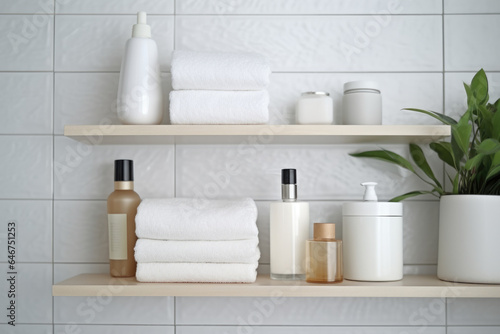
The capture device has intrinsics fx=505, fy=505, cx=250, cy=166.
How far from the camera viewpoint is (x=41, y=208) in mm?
1109

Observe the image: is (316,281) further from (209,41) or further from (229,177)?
(209,41)

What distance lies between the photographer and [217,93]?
3.17 feet

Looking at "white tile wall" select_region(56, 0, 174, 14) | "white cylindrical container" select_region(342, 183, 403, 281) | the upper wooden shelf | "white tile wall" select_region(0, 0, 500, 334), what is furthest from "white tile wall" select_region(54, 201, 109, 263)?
"white cylindrical container" select_region(342, 183, 403, 281)

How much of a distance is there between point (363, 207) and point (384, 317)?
286 mm

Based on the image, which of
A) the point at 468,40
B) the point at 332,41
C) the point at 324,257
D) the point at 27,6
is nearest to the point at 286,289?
the point at 324,257

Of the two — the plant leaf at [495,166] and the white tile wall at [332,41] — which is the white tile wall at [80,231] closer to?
the white tile wall at [332,41]

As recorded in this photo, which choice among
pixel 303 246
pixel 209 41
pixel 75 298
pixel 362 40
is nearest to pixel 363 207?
pixel 303 246

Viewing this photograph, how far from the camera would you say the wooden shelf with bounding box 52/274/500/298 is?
3.02 feet

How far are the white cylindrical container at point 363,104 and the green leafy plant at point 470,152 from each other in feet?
0.23

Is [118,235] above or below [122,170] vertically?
below

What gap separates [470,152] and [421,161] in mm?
98

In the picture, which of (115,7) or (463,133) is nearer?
(463,133)

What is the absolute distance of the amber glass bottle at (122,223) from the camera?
3.24ft

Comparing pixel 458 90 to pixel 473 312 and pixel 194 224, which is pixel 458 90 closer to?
pixel 473 312
